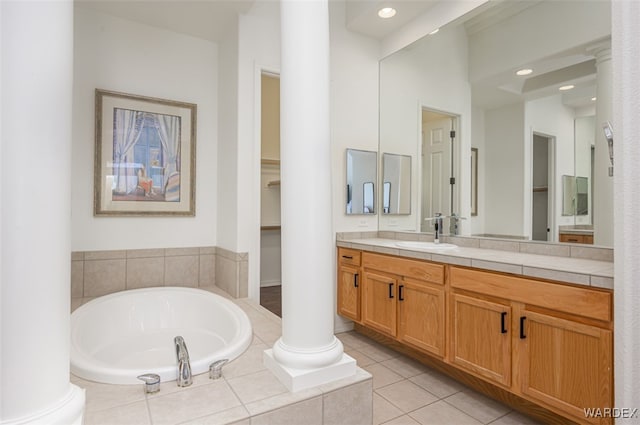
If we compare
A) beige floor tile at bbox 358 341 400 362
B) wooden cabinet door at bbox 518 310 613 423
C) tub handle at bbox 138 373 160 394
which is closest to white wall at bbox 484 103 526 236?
wooden cabinet door at bbox 518 310 613 423

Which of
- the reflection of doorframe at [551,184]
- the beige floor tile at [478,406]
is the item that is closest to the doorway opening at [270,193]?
the beige floor tile at [478,406]

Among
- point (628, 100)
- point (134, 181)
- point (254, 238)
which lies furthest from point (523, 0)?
point (134, 181)

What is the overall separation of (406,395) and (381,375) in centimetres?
28

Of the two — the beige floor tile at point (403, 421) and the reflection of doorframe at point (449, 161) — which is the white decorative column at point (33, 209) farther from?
the reflection of doorframe at point (449, 161)

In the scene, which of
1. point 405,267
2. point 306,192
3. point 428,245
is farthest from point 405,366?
point 306,192

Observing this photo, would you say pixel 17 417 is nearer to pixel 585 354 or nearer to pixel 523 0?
pixel 585 354

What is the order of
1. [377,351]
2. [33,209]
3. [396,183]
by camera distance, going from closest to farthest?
1. [33,209]
2. [377,351]
3. [396,183]

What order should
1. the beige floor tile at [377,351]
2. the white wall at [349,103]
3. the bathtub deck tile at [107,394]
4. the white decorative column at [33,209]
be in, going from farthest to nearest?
1. the white wall at [349,103]
2. the beige floor tile at [377,351]
3. the bathtub deck tile at [107,394]
4. the white decorative column at [33,209]

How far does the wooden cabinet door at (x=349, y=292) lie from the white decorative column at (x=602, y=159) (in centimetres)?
163

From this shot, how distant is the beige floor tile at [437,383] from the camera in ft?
7.11

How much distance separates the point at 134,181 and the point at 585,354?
308 centimetres

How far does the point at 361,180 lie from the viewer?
10.8ft

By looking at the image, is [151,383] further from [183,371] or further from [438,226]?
[438,226]

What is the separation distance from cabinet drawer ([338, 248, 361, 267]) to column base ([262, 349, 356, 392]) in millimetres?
1421
